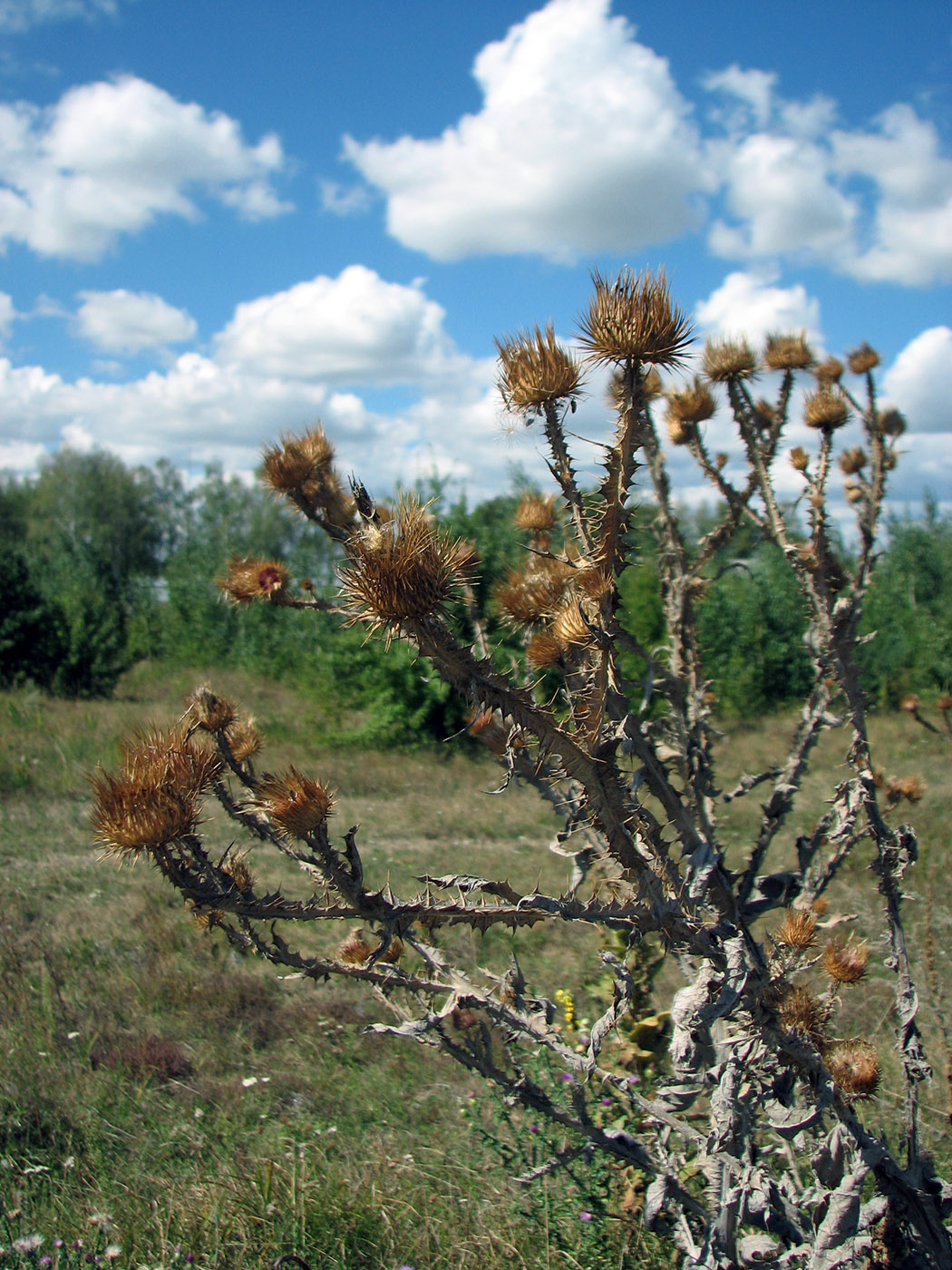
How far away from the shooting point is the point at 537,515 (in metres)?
2.72

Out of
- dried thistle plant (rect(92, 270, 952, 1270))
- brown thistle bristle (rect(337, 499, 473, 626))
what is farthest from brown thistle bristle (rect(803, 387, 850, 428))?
brown thistle bristle (rect(337, 499, 473, 626))

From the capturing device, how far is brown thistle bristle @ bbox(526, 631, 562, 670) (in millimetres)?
2143

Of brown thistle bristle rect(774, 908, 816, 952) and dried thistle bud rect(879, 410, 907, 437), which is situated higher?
dried thistle bud rect(879, 410, 907, 437)

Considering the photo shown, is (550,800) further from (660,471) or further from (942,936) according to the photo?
(942,936)

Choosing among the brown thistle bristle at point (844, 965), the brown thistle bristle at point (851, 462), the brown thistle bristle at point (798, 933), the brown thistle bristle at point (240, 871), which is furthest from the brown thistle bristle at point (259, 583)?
Answer: the brown thistle bristle at point (851, 462)

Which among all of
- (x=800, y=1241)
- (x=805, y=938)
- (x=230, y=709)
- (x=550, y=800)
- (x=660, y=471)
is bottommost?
(x=800, y=1241)

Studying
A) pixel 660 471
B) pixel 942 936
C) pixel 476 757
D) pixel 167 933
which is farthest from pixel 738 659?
pixel 660 471

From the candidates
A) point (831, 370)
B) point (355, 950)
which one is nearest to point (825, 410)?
point (831, 370)

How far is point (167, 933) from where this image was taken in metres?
6.39

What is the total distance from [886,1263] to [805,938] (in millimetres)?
789

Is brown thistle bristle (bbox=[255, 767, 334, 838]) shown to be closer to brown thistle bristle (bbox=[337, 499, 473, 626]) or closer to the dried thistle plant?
the dried thistle plant

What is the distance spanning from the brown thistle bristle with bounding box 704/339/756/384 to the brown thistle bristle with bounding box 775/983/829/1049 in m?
2.03

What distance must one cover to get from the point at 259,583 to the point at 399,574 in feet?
5.40

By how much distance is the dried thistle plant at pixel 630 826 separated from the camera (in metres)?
1.41
